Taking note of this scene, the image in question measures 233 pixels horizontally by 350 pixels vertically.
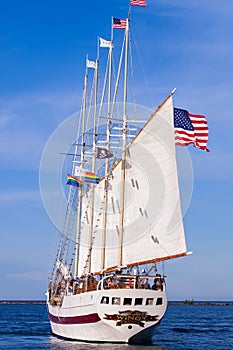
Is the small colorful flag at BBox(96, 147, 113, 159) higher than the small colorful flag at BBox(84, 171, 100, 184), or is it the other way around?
the small colorful flag at BBox(96, 147, 113, 159)

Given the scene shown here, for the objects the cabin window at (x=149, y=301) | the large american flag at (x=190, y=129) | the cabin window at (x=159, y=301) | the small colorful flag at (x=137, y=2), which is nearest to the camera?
the cabin window at (x=149, y=301)

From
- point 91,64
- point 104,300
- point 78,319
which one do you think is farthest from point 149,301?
point 91,64

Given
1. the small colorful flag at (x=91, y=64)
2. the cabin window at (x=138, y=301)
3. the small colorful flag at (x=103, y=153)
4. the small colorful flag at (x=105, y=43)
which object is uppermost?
the small colorful flag at (x=91, y=64)

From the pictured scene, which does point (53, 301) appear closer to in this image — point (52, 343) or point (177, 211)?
point (52, 343)

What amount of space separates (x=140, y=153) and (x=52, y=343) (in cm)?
2169

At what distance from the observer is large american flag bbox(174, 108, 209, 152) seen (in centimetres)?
5891

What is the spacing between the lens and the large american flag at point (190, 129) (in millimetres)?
58906

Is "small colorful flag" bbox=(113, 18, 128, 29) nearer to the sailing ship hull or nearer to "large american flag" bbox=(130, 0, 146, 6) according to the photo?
"large american flag" bbox=(130, 0, 146, 6)

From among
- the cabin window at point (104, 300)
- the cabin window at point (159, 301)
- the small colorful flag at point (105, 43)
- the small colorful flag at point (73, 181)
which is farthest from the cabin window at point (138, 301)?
the small colorful flag at point (105, 43)

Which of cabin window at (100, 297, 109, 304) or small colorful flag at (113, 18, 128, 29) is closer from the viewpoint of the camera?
cabin window at (100, 297, 109, 304)

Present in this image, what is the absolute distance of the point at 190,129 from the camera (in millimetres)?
59219

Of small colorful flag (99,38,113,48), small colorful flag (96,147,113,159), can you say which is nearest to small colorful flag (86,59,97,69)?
small colorful flag (99,38,113,48)

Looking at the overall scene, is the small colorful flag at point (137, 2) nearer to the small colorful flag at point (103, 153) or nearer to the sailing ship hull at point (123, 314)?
the small colorful flag at point (103, 153)

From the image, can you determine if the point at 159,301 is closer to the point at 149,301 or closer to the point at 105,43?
the point at 149,301
